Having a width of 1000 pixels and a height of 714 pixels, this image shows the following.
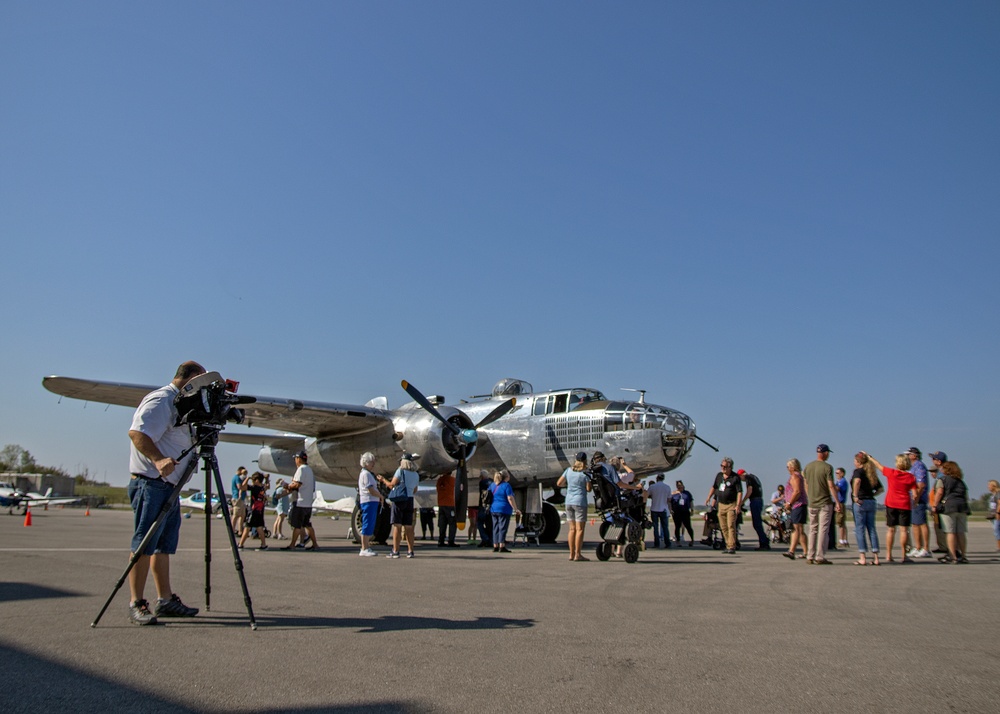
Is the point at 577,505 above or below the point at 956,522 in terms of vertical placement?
above

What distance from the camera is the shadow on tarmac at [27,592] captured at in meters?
6.49

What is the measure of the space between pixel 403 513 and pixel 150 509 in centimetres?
766

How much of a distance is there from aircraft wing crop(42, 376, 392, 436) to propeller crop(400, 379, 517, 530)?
4.15 feet

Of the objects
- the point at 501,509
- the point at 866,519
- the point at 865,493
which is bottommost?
the point at 501,509

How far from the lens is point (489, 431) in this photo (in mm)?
18516

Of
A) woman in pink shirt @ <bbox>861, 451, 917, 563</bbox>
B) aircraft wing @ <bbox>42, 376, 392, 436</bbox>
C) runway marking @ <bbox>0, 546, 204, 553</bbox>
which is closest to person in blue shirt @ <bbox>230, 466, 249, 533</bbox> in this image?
aircraft wing @ <bbox>42, 376, 392, 436</bbox>

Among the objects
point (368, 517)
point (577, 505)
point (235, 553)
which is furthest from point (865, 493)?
point (235, 553)

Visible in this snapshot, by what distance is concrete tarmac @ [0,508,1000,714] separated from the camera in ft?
12.0

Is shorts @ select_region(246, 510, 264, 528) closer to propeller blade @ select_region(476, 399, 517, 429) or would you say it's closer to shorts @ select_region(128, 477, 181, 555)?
propeller blade @ select_region(476, 399, 517, 429)

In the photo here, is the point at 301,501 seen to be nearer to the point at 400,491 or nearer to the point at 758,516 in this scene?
the point at 400,491

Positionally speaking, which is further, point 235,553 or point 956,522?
point 956,522

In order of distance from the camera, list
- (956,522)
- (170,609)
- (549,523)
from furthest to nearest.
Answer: (549,523), (956,522), (170,609)

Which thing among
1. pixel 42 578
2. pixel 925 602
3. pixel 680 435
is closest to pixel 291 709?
pixel 42 578

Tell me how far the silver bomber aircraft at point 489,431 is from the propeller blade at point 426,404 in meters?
0.03
